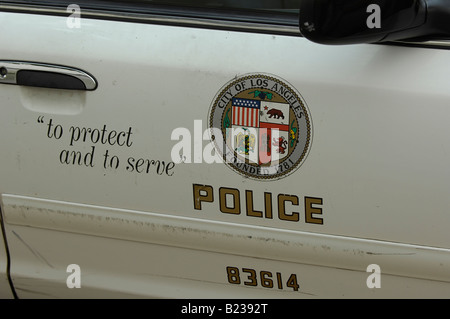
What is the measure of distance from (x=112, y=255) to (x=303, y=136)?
68cm

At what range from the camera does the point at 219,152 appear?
6.63 feet

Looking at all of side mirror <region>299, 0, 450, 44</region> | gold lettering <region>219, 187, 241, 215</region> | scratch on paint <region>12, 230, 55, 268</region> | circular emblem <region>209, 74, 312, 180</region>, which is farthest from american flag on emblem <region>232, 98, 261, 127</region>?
scratch on paint <region>12, 230, 55, 268</region>

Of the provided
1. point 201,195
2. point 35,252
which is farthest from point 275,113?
point 35,252

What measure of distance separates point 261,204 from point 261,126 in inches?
8.4

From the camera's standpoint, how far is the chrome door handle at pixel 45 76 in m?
2.07

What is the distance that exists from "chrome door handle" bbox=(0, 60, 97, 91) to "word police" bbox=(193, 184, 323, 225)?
1.40 feet

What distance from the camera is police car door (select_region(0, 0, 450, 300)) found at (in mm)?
1908

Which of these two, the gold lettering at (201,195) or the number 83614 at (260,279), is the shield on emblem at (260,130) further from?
the number 83614 at (260,279)
